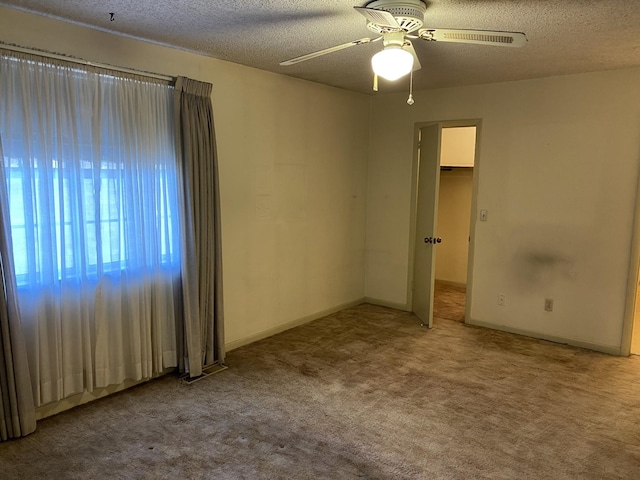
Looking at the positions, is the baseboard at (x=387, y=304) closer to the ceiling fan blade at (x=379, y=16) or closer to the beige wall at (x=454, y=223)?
the beige wall at (x=454, y=223)

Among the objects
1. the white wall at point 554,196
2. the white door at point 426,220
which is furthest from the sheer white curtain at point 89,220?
the white wall at point 554,196

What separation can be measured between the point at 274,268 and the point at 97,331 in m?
1.78

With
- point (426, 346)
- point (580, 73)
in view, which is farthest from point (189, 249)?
point (580, 73)

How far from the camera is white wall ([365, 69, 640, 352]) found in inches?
157

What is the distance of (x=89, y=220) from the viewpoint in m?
2.94

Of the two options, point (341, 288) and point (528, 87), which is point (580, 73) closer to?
point (528, 87)

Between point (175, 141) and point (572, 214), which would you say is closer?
point (175, 141)

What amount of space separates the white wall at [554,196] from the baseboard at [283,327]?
1468 millimetres

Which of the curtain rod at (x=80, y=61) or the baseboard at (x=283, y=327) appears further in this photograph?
the baseboard at (x=283, y=327)

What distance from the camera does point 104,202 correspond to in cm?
302

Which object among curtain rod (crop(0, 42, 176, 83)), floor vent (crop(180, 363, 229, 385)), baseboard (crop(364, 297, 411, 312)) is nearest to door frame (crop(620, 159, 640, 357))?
baseboard (crop(364, 297, 411, 312))

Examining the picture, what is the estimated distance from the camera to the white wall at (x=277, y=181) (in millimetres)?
3545

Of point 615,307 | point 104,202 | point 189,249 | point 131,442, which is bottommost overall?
point 131,442

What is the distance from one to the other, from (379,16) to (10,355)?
2642mm
